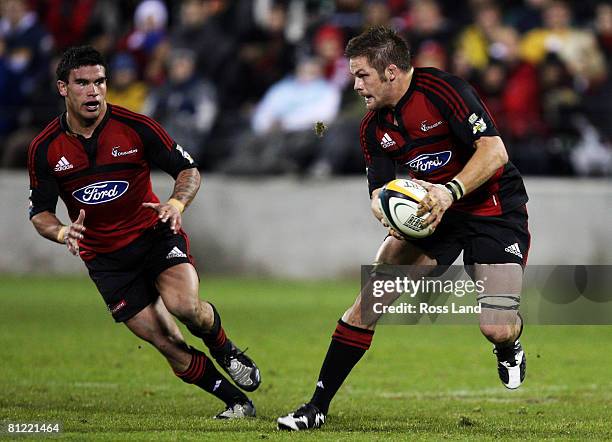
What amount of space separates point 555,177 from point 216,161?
4.77m

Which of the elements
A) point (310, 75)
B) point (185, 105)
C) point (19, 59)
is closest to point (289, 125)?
point (310, 75)

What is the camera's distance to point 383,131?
7621 millimetres

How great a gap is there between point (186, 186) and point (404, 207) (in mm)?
1600

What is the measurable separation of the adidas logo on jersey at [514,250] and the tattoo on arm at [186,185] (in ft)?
6.84

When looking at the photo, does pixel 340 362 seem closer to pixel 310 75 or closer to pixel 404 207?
pixel 404 207

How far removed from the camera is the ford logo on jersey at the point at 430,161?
7.59 metres

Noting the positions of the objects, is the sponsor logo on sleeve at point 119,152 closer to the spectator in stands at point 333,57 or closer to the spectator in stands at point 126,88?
the spectator in stands at point 333,57

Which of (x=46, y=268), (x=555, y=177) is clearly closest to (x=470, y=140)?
(x=555, y=177)

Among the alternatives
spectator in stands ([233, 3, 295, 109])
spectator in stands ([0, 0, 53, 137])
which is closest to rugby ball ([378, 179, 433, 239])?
spectator in stands ([233, 3, 295, 109])

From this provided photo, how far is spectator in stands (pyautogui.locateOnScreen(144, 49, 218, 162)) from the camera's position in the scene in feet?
54.7

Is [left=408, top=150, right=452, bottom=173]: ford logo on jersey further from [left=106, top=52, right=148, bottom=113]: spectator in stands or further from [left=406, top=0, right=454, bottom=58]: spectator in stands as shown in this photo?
[left=106, top=52, right=148, bottom=113]: spectator in stands

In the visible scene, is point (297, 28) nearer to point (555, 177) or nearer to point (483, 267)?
point (555, 177)

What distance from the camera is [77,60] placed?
7867 millimetres

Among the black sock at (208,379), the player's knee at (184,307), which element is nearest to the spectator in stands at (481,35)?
the black sock at (208,379)
